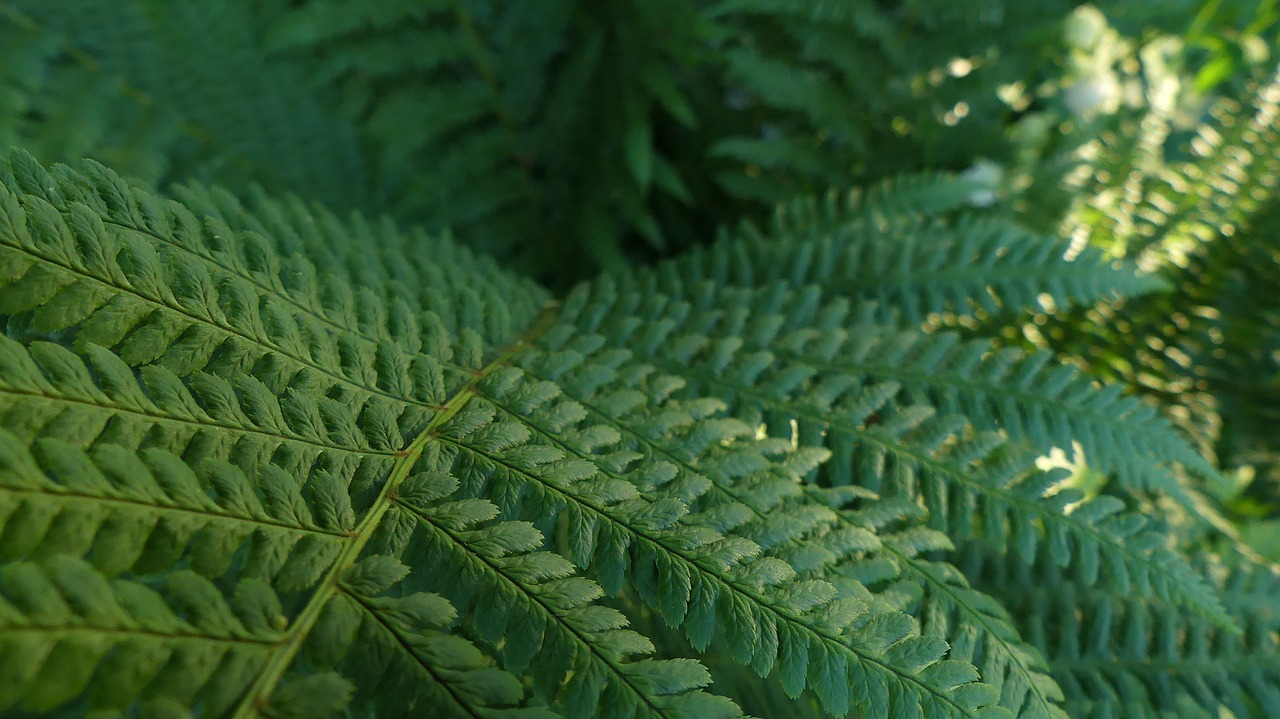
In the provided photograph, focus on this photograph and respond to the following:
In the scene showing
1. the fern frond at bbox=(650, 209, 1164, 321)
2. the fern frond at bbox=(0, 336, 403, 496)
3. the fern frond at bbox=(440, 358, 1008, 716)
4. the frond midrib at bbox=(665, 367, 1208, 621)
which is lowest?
the fern frond at bbox=(0, 336, 403, 496)

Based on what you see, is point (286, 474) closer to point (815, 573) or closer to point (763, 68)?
point (815, 573)

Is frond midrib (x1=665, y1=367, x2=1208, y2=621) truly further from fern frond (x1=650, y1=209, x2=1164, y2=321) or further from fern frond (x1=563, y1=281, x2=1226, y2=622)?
fern frond (x1=650, y1=209, x2=1164, y2=321)

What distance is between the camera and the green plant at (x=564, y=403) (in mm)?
476

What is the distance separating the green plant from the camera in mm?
476

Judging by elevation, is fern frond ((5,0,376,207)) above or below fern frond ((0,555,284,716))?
above

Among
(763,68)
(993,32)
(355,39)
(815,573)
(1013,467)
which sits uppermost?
(993,32)

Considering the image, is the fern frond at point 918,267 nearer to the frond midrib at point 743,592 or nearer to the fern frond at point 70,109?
the frond midrib at point 743,592

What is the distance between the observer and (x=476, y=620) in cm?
51

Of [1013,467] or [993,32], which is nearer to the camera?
[1013,467]

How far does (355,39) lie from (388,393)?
88 centimetres

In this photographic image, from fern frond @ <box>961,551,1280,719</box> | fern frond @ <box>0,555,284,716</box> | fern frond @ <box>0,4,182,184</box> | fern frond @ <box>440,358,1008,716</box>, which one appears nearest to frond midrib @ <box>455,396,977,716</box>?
fern frond @ <box>440,358,1008,716</box>

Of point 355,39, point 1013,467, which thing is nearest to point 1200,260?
point 1013,467

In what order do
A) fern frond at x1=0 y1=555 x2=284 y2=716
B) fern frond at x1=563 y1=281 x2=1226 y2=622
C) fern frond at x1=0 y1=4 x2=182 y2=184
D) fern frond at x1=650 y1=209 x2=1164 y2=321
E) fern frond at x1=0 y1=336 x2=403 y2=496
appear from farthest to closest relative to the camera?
fern frond at x1=0 y1=4 x2=182 y2=184 → fern frond at x1=650 y1=209 x2=1164 y2=321 → fern frond at x1=563 y1=281 x2=1226 y2=622 → fern frond at x1=0 y1=336 x2=403 y2=496 → fern frond at x1=0 y1=555 x2=284 y2=716

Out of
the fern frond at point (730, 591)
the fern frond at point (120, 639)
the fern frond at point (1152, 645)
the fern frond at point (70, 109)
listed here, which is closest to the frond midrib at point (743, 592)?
the fern frond at point (730, 591)
